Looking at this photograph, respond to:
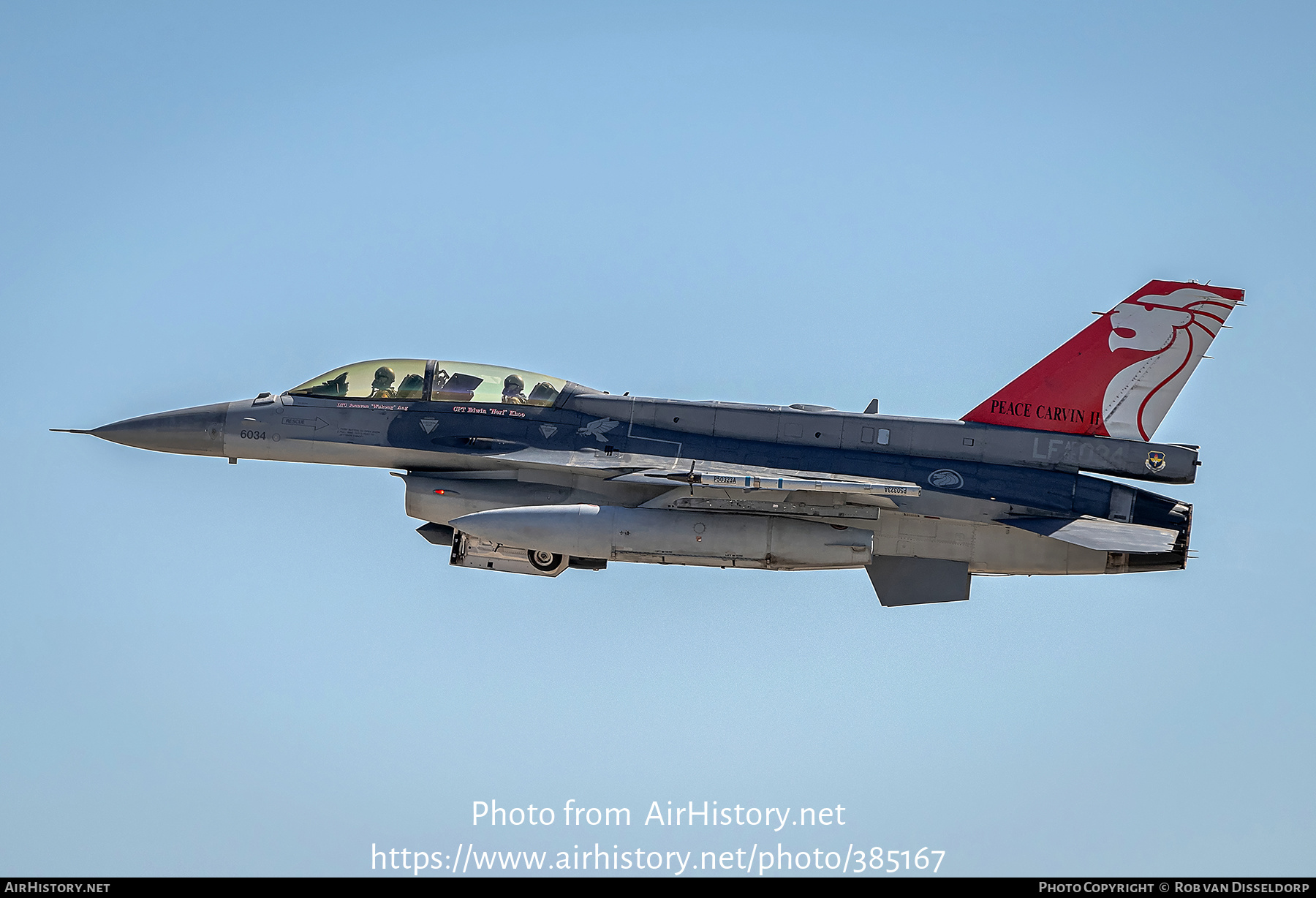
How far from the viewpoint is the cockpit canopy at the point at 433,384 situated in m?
19.6

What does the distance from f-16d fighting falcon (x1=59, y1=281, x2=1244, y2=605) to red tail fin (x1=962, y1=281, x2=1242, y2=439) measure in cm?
2

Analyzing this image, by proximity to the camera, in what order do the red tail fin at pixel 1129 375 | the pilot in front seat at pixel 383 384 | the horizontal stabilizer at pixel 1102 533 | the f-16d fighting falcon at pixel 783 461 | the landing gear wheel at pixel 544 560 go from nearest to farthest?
1. the horizontal stabilizer at pixel 1102 533
2. the f-16d fighting falcon at pixel 783 461
3. the red tail fin at pixel 1129 375
4. the landing gear wheel at pixel 544 560
5. the pilot in front seat at pixel 383 384

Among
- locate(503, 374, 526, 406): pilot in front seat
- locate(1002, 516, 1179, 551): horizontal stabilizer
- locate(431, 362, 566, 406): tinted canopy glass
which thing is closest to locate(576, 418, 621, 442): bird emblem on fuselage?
locate(431, 362, 566, 406): tinted canopy glass

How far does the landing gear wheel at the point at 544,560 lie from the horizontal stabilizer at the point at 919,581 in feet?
13.8

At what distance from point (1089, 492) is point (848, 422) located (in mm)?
3281

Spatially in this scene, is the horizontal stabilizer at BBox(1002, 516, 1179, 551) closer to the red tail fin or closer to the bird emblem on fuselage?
the red tail fin

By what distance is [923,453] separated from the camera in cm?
1894

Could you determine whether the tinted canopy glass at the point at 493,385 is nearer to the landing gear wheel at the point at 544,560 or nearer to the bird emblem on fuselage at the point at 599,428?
the bird emblem on fuselage at the point at 599,428

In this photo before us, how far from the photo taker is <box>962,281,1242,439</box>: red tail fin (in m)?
19.1

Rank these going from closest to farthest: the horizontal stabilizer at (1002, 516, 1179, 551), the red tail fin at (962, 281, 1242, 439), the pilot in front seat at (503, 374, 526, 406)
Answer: the horizontal stabilizer at (1002, 516, 1179, 551) < the red tail fin at (962, 281, 1242, 439) < the pilot in front seat at (503, 374, 526, 406)

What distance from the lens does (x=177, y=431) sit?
19906mm

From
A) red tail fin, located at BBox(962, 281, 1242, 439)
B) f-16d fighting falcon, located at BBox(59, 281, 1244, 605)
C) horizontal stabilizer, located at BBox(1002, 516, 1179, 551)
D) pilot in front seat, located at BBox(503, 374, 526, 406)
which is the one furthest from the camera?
pilot in front seat, located at BBox(503, 374, 526, 406)

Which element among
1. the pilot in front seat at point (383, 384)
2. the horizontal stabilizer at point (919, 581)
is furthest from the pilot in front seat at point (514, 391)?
the horizontal stabilizer at point (919, 581)

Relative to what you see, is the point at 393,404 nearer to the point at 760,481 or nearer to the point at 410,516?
the point at 410,516
